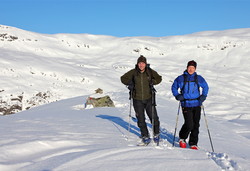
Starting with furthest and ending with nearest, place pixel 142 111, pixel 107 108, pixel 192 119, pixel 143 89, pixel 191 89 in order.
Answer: pixel 107 108 < pixel 142 111 < pixel 143 89 < pixel 192 119 < pixel 191 89

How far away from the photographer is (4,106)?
56.9 ft

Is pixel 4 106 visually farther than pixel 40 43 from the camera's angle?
No

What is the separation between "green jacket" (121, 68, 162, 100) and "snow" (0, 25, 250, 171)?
113cm

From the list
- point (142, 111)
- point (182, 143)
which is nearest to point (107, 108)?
point (142, 111)

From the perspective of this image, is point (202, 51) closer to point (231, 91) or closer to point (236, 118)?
point (231, 91)

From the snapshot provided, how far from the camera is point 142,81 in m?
5.71

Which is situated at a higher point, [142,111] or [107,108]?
[142,111]

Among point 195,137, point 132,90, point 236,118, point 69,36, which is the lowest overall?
point 236,118

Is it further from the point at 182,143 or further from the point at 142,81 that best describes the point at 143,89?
the point at 182,143

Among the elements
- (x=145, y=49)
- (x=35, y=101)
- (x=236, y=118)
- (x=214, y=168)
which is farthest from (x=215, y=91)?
(x=145, y=49)

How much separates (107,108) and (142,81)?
263 inches

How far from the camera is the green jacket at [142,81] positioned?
5.70 meters

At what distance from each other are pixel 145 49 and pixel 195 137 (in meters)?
38.2

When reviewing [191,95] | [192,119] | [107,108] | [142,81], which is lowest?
[107,108]
